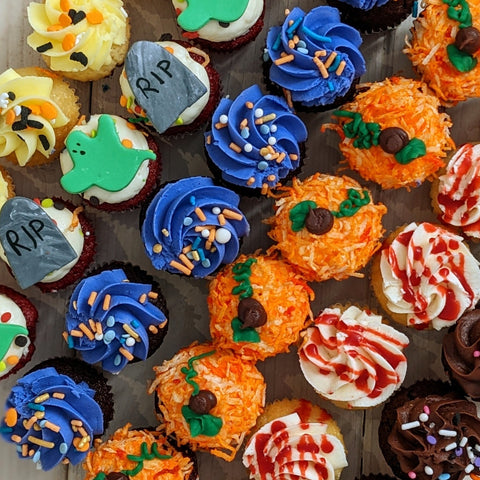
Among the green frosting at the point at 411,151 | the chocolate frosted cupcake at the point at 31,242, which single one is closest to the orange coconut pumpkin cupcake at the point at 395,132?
the green frosting at the point at 411,151

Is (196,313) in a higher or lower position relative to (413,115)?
lower

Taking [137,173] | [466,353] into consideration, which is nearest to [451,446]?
[466,353]

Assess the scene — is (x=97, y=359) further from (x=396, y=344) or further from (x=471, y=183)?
(x=471, y=183)

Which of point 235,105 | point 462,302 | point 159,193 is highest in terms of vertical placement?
point 235,105

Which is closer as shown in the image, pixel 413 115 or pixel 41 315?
pixel 413 115

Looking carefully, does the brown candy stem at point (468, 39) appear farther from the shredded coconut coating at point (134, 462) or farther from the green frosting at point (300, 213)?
the shredded coconut coating at point (134, 462)

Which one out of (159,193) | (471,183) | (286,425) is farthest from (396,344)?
(159,193)
